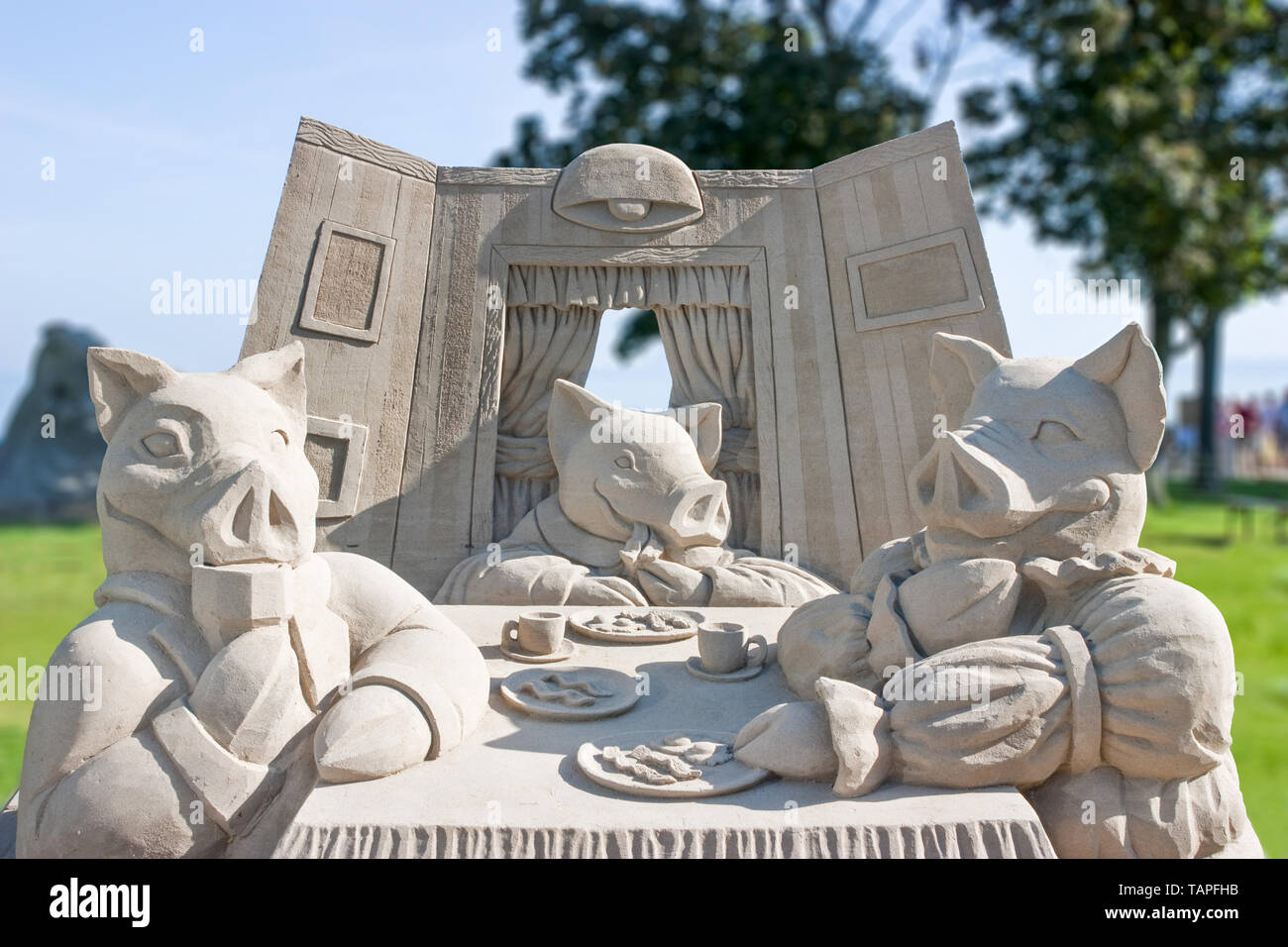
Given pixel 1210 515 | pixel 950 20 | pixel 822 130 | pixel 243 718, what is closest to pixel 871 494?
pixel 243 718

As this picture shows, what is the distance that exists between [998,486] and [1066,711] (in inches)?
27.6

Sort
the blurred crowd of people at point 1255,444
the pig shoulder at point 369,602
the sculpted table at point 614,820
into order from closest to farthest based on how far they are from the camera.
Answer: the sculpted table at point 614,820 → the pig shoulder at point 369,602 → the blurred crowd of people at point 1255,444

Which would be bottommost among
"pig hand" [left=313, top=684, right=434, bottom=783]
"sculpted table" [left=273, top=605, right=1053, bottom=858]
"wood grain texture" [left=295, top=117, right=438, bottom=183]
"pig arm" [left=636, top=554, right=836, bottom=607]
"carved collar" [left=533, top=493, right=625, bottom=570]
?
"sculpted table" [left=273, top=605, right=1053, bottom=858]

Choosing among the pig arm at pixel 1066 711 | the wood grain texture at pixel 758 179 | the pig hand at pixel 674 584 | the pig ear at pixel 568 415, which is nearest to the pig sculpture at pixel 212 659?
the pig arm at pixel 1066 711

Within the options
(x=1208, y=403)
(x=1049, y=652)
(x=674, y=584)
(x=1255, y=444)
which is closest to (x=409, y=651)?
(x=674, y=584)

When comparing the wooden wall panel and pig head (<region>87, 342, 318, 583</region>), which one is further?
the wooden wall panel

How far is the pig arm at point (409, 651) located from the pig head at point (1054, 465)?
1574mm

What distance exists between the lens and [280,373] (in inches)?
145

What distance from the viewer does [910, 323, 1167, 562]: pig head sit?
3391 millimetres

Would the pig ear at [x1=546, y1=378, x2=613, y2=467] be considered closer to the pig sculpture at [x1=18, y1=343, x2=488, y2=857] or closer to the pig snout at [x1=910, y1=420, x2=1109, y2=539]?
the pig sculpture at [x1=18, y1=343, x2=488, y2=857]

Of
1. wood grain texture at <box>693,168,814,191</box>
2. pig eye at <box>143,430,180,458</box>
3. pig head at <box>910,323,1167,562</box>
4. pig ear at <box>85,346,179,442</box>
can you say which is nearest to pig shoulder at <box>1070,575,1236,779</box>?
pig head at <box>910,323,1167,562</box>

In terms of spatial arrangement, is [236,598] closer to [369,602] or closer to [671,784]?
[369,602]

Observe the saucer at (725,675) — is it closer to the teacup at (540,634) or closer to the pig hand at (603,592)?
the teacup at (540,634)

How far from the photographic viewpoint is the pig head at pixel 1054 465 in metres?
3.39
